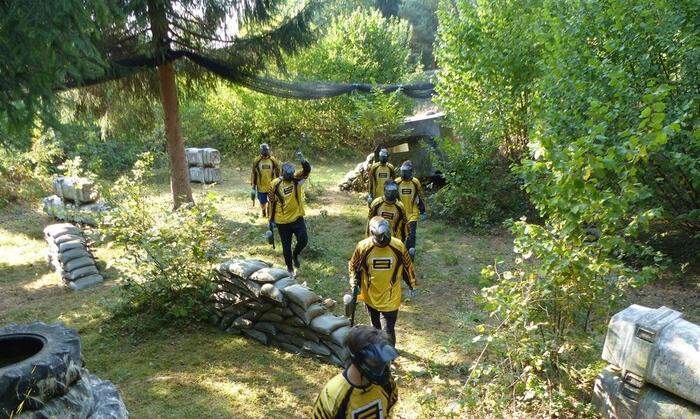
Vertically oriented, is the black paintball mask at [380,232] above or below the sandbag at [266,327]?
above

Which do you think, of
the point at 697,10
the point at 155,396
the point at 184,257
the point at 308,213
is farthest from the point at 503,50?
the point at 155,396

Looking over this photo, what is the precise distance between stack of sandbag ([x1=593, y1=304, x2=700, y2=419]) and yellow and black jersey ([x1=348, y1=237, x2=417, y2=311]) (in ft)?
7.41

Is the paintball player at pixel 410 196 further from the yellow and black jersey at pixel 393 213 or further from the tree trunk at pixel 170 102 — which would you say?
the tree trunk at pixel 170 102

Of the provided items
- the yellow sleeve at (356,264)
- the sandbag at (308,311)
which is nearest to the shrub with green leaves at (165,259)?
the sandbag at (308,311)

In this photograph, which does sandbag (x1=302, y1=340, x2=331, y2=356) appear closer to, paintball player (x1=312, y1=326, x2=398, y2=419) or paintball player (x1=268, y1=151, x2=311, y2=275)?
paintball player (x1=268, y1=151, x2=311, y2=275)

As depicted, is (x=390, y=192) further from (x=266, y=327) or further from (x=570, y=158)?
(x=570, y=158)

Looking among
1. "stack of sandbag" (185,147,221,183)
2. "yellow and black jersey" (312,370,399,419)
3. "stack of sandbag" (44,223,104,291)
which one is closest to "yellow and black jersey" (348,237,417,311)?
"yellow and black jersey" (312,370,399,419)

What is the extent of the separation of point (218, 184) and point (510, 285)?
14.0 metres

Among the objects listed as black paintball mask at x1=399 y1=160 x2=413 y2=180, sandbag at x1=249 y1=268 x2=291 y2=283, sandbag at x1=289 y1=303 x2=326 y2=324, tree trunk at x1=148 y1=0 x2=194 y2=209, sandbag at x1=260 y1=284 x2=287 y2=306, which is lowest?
sandbag at x1=289 y1=303 x2=326 y2=324

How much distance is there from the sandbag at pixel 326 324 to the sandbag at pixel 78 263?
575cm

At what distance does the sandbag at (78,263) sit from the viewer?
9.39m

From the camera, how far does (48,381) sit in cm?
401

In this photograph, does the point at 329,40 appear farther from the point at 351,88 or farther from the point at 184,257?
the point at 184,257

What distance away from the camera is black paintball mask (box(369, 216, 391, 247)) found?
5.47 metres
